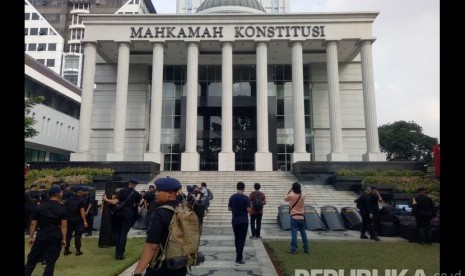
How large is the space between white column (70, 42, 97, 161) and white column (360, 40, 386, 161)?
24.1 meters

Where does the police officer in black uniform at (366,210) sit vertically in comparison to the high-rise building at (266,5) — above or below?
below

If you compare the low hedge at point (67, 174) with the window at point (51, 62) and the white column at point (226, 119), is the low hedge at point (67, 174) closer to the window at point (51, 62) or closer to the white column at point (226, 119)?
the white column at point (226, 119)

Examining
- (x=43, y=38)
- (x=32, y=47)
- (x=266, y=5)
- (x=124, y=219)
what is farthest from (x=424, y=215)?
(x=32, y=47)

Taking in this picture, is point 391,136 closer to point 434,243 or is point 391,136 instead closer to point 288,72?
point 288,72

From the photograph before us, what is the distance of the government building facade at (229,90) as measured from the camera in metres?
29.8

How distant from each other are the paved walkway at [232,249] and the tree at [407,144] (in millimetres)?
56626

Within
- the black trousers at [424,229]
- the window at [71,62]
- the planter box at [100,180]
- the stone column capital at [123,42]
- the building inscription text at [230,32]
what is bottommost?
the black trousers at [424,229]

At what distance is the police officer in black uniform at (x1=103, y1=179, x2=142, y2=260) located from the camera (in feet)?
27.0

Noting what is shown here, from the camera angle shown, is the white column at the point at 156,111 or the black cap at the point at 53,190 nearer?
the black cap at the point at 53,190

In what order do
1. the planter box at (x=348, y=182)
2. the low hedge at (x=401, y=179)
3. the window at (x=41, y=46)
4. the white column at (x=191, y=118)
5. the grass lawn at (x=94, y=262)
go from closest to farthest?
the grass lawn at (x=94, y=262), the low hedge at (x=401, y=179), the planter box at (x=348, y=182), the white column at (x=191, y=118), the window at (x=41, y=46)

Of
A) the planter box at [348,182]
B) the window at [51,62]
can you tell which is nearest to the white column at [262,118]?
the planter box at [348,182]

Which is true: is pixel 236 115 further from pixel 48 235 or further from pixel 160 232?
pixel 160 232
